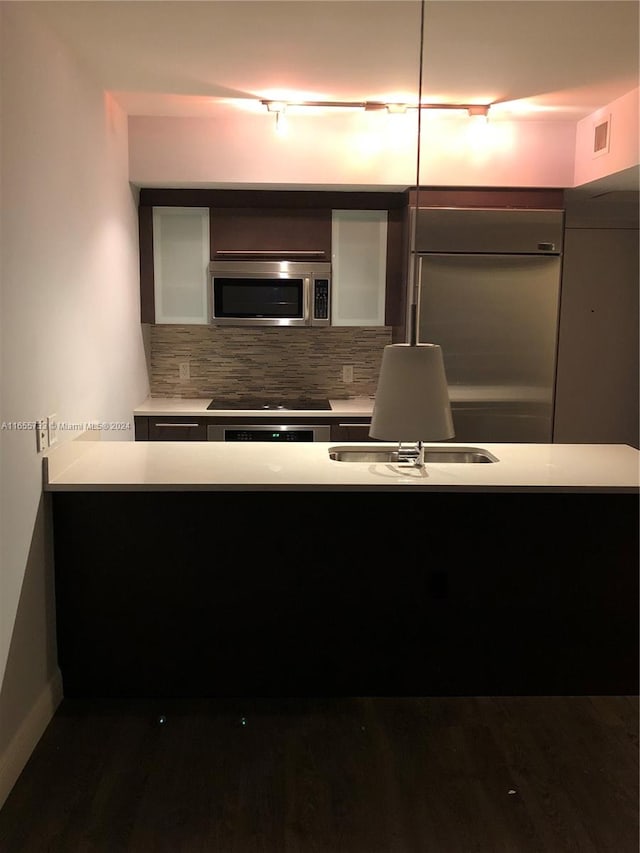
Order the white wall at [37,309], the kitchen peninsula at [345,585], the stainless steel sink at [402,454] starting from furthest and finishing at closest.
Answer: the stainless steel sink at [402,454], the kitchen peninsula at [345,585], the white wall at [37,309]

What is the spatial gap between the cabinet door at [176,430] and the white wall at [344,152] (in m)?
1.34

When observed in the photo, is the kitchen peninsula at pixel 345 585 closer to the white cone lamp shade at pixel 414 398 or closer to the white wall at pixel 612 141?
the white cone lamp shade at pixel 414 398

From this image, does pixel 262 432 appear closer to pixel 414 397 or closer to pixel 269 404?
pixel 269 404

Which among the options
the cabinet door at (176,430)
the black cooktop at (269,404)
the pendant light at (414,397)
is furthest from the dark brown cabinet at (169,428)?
the pendant light at (414,397)

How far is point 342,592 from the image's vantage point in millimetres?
2863

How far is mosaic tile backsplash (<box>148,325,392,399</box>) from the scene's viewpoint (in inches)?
195

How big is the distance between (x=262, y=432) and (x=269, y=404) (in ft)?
1.53

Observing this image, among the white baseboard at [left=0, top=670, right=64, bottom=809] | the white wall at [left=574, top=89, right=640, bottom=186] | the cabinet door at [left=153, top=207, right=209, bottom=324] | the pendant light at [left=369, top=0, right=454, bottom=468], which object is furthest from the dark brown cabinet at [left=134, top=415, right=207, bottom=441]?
the white wall at [left=574, top=89, right=640, bottom=186]

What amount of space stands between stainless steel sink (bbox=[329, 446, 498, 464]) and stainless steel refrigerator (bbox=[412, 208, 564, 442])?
108cm

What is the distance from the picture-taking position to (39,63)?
257 cm

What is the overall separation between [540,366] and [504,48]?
6.29 feet

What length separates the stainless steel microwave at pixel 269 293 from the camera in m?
4.44

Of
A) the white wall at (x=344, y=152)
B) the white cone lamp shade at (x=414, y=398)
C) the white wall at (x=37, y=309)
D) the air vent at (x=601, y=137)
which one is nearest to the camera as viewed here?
the white wall at (x=37, y=309)

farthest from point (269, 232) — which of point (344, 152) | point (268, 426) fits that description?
point (268, 426)
